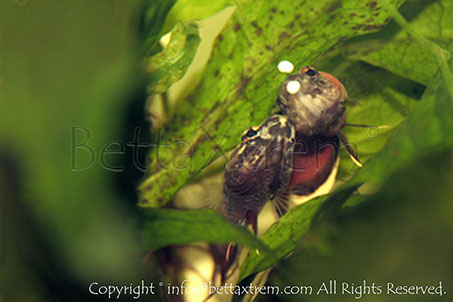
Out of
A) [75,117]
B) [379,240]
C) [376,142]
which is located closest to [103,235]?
[75,117]

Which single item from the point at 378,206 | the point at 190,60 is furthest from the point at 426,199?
the point at 190,60

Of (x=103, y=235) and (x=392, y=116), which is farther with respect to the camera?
(x=392, y=116)

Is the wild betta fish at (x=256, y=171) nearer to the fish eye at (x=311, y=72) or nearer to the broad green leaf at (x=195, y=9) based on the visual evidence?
the fish eye at (x=311, y=72)

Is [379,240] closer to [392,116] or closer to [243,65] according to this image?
[392,116]

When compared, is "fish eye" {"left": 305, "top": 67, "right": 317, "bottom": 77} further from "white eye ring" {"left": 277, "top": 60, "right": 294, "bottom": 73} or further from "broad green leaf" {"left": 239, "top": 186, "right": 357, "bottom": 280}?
"broad green leaf" {"left": 239, "top": 186, "right": 357, "bottom": 280}

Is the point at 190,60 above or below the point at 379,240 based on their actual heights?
above

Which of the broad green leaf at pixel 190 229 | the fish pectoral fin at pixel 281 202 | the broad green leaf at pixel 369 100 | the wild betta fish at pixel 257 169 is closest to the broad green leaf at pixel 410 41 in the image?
the broad green leaf at pixel 369 100

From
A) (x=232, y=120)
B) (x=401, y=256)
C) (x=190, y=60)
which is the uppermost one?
(x=190, y=60)
